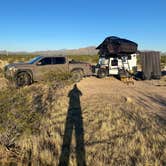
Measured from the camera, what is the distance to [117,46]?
17844 mm

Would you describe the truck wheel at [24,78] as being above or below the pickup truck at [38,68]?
Result: below

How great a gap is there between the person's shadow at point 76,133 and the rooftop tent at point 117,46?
8235 millimetres

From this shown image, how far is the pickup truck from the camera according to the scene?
524 inches

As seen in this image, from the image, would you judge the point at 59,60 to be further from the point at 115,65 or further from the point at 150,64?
the point at 150,64

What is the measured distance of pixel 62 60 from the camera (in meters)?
14.6

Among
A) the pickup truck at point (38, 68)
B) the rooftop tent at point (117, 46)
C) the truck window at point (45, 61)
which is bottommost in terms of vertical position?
the pickup truck at point (38, 68)

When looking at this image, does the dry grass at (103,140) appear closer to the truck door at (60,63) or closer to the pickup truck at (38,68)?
the pickup truck at (38,68)

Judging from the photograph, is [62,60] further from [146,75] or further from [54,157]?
[54,157]

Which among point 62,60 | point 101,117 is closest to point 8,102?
point 101,117

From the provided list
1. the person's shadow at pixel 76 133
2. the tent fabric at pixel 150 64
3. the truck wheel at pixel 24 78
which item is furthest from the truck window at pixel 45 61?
the tent fabric at pixel 150 64

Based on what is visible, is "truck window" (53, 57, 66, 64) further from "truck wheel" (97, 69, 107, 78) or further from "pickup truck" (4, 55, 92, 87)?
"truck wheel" (97, 69, 107, 78)

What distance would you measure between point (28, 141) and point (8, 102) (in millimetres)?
1673

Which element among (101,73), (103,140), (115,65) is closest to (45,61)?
(101,73)

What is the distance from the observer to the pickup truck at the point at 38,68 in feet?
43.7
